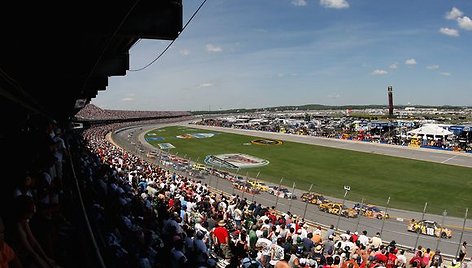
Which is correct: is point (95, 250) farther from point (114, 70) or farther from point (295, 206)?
point (295, 206)

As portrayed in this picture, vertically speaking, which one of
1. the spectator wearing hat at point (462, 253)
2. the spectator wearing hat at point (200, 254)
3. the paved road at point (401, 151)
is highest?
the spectator wearing hat at point (200, 254)

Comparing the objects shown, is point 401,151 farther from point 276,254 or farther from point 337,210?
point 276,254

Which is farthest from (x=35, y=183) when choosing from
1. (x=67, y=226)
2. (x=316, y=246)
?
(x=316, y=246)

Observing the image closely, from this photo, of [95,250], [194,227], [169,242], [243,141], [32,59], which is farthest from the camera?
[243,141]

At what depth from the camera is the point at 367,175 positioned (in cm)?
3606

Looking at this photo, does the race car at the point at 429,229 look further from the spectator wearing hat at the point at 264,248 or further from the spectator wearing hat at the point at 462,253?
the spectator wearing hat at the point at 264,248

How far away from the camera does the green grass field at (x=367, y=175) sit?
26.8 m

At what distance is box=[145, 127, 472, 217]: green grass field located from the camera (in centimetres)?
2678

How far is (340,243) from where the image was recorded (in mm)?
11500

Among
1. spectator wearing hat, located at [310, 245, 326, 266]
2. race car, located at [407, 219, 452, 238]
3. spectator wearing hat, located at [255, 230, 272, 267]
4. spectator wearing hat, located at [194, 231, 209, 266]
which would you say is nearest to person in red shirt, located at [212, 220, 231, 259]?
spectator wearing hat, located at [255, 230, 272, 267]

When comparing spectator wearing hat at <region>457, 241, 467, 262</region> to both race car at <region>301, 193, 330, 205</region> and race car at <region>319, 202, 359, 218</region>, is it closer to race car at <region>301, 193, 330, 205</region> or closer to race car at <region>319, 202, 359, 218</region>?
race car at <region>319, 202, 359, 218</region>

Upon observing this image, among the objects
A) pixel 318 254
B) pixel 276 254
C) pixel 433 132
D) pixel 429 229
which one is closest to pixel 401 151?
pixel 433 132

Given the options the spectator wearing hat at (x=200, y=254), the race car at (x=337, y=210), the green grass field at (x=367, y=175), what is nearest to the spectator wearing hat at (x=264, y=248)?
the spectator wearing hat at (x=200, y=254)

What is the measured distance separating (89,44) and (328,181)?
28.3 metres
